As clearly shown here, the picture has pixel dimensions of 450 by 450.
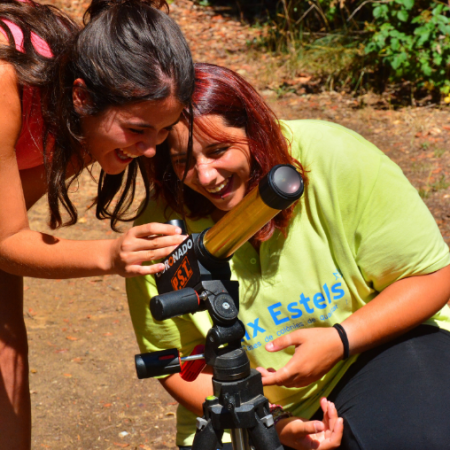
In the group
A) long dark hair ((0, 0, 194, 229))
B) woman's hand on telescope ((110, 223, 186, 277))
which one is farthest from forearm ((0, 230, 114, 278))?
long dark hair ((0, 0, 194, 229))

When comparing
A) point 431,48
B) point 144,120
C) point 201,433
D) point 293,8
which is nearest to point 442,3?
point 431,48

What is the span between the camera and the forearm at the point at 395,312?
212 centimetres

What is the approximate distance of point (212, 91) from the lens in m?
2.12

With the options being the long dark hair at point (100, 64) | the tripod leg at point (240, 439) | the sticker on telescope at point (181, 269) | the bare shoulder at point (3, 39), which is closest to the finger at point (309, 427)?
the tripod leg at point (240, 439)

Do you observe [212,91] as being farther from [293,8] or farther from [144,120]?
[293,8]

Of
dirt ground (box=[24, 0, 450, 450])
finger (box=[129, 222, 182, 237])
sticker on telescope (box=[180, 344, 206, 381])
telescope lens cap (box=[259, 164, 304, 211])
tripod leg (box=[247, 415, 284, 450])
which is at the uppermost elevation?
telescope lens cap (box=[259, 164, 304, 211])

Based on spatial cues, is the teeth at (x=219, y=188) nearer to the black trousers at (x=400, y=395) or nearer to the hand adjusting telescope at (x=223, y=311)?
the hand adjusting telescope at (x=223, y=311)

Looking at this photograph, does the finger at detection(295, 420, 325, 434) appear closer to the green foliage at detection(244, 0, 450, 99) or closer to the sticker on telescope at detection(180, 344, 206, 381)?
the sticker on telescope at detection(180, 344, 206, 381)

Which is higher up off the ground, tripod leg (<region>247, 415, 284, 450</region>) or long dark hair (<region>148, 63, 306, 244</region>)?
long dark hair (<region>148, 63, 306, 244</region>)

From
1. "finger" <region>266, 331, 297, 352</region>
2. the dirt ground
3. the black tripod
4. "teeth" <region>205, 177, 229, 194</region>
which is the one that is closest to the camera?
the black tripod

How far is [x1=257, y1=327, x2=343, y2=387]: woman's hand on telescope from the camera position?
78.4 inches

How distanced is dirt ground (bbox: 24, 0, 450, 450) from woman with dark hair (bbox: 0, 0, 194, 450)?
1463 mm

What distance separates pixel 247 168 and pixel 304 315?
1.76ft

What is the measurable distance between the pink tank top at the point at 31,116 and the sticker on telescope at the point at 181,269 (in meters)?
0.71
